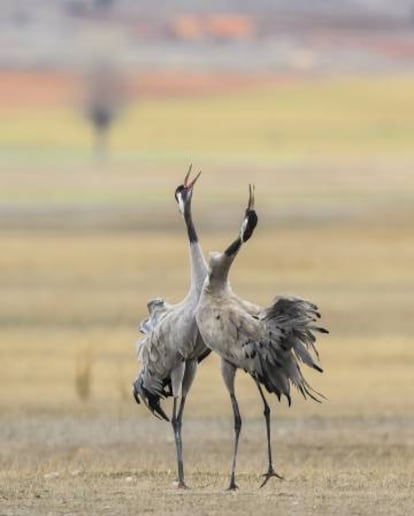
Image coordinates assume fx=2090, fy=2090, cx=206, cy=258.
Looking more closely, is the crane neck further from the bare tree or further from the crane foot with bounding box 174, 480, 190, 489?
the bare tree

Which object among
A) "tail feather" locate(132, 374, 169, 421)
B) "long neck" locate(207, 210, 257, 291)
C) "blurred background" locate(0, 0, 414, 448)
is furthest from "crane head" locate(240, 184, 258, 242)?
"blurred background" locate(0, 0, 414, 448)

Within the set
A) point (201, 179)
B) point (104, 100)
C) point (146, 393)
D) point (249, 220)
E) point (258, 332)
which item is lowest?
point (146, 393)

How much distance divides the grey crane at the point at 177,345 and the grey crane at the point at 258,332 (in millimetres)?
405

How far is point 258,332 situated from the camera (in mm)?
13688

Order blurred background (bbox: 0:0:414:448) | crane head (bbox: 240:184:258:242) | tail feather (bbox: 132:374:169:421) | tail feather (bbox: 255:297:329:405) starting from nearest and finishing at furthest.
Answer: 1. crane head (bbox: 240:184:258:242)
2. tail feather (bbox: 255:297:329:405)
3. tail feather (bbox: 132:374:169:421)
4. blurred background (bbox: 0:0:414:448)

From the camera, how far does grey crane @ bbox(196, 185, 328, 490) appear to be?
1363 centimetres

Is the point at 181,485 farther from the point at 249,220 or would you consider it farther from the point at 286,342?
the point at 249,220

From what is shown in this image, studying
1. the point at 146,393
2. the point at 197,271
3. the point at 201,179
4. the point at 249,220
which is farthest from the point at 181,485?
the point at 201,179

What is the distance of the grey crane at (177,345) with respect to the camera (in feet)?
46.7

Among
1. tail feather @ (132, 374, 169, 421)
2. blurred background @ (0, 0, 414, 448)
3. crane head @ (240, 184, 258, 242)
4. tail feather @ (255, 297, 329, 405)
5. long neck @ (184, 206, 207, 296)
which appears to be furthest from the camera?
blurred background @ (0, 0, 414, 448)

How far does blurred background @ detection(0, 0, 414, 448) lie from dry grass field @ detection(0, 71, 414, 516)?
8 centimetres

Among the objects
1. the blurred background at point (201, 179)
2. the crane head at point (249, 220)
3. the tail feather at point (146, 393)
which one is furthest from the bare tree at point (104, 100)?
the crane head at point (249, 220)

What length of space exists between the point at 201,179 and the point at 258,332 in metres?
67.5

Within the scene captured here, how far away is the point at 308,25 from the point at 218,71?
2084 cm
